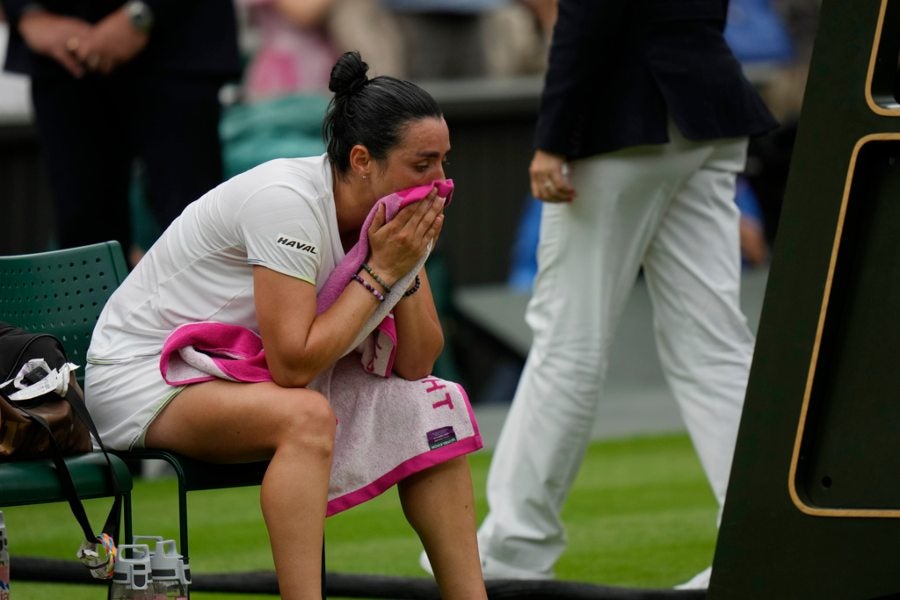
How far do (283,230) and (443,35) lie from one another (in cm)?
732

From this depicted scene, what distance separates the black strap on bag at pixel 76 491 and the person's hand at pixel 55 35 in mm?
2589

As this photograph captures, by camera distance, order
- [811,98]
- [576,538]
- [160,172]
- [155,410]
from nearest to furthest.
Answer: [811,98] → [155,410] → [576,538] → [160,172]

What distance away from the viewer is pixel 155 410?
3.89 m

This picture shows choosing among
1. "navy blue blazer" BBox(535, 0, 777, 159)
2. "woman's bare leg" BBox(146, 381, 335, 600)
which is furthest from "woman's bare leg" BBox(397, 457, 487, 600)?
"navy blue blazer" BBox(535, 0, 777, 159)

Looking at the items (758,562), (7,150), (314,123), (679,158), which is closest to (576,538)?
(679,158)

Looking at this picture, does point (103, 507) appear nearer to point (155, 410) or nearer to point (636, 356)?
point (155, 410)

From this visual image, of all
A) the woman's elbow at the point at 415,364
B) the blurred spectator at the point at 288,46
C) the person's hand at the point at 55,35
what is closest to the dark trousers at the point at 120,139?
the person's hand at the point at 55,35

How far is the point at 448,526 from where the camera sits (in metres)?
3.98

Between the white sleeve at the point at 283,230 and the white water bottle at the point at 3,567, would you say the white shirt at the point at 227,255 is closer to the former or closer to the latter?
the white sleeve at the point at 283,230

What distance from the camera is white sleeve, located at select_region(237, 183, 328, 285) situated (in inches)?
149

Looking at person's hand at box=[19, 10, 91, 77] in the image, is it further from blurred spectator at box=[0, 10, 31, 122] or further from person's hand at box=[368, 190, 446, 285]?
blurred spectator at box=[0, 10, 31, 122]

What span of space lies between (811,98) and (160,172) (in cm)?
331

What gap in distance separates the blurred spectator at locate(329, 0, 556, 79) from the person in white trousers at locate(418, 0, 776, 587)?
5.49 m

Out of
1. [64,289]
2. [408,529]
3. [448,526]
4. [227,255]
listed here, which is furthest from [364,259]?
[408,529]
